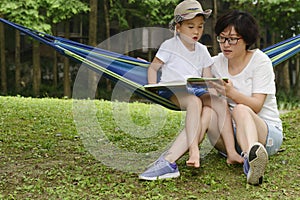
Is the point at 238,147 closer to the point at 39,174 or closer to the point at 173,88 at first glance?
the point at 173,88

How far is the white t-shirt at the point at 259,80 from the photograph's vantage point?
2305 millimetres

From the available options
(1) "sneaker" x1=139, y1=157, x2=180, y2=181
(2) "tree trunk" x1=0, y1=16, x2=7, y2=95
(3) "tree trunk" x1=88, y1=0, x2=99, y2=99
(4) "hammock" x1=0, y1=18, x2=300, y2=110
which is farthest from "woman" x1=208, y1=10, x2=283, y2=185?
(2) "tree trunk" x1=0, y1=16, x2=7, y2=95

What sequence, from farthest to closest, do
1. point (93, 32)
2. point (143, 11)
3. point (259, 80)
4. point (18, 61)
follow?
point (18, 61), point (143, 11), point (93, 32), point (259, 80)

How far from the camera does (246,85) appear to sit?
2344 millimetres

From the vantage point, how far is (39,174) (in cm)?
243

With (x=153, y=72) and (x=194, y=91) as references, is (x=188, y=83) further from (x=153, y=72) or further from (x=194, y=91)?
(x=153, y=72)

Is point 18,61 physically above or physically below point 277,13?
below

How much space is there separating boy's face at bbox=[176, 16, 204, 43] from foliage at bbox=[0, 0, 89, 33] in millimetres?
5595

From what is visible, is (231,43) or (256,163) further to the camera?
(231,43)

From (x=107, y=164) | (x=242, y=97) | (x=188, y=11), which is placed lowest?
(x=107, y=164)

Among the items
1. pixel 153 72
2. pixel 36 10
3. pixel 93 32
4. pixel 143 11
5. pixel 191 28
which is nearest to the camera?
pixel 191 28

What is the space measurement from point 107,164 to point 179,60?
73 cm

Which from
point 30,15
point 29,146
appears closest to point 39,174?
point 29,146

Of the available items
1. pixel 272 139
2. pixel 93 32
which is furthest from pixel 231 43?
pixel 93 32
